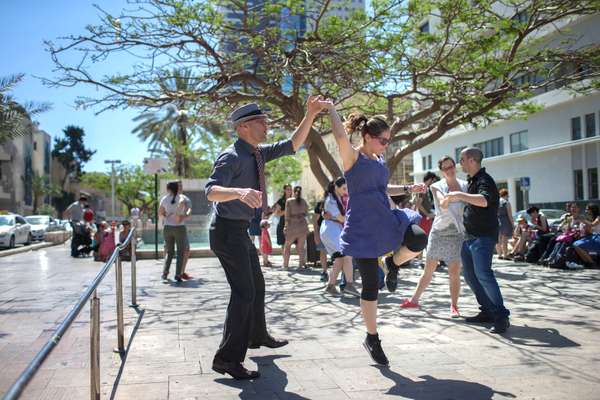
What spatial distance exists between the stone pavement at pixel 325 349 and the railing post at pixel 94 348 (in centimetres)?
6

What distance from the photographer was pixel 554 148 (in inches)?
1382

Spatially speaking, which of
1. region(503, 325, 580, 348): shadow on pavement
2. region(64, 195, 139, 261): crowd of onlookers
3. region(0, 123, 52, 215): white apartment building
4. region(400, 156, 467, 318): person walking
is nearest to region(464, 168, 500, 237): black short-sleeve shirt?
region(400, 156, 467, 318): person walking

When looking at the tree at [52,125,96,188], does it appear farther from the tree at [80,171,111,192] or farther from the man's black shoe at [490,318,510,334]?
the man's black shoe at [490,318,510,334]

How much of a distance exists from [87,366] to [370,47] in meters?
8.97

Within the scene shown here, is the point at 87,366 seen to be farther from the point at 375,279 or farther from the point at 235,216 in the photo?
the point at 375,279

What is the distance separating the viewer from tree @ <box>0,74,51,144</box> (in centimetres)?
1117

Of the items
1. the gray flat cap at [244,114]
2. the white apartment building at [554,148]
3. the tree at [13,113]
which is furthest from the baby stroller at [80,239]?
the white apartment building at [554,148]

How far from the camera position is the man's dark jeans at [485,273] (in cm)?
550

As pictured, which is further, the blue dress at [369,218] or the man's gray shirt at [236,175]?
the blue dress at [369,218]

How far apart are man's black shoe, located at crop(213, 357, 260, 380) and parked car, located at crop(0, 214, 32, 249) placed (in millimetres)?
21534

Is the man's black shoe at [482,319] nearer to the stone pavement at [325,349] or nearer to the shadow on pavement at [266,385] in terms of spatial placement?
the stone pavement at [325,349]

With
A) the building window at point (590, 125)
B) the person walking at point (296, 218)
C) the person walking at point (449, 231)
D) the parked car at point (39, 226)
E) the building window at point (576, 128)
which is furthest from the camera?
the building window at point (576, 128)

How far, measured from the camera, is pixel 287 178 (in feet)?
161

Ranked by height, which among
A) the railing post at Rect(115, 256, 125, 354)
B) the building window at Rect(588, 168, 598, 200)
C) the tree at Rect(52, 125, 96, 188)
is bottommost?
the railing post at Rect(115, 256, 125, 354)
